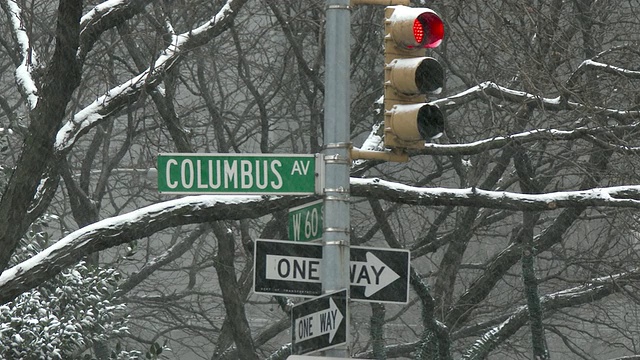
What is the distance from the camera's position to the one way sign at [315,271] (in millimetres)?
7234

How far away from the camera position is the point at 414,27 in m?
6.89

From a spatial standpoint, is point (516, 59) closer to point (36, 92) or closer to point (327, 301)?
point (327, 301)

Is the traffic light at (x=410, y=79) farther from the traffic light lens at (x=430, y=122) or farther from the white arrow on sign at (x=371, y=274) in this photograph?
the white arrow on sign at (x=371, y=274)

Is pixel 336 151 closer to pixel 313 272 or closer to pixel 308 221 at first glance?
pixel 308 221

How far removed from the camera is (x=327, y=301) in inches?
268

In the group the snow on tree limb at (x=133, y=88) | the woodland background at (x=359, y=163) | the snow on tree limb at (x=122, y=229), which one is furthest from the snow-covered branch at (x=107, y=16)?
the snow on tree limb at (x=122, y=229)

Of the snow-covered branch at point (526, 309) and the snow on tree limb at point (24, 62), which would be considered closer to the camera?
the snow on tree limb at point (24, 62)

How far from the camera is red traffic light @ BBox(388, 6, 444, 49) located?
22.6ft

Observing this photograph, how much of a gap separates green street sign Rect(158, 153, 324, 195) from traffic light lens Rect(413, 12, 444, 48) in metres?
1.01

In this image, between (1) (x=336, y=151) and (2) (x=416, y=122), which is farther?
(1) (x=336, y=151)

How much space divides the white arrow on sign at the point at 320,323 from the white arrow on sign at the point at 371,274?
441 millimetres

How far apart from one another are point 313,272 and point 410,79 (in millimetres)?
1316

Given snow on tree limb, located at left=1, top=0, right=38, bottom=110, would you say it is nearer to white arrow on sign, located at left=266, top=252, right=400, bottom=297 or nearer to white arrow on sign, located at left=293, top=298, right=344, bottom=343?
white arrow on sign, located at left=266, top=252, right=400, bottom=297

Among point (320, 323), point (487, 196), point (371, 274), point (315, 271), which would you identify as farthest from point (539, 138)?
point (320, 323)
